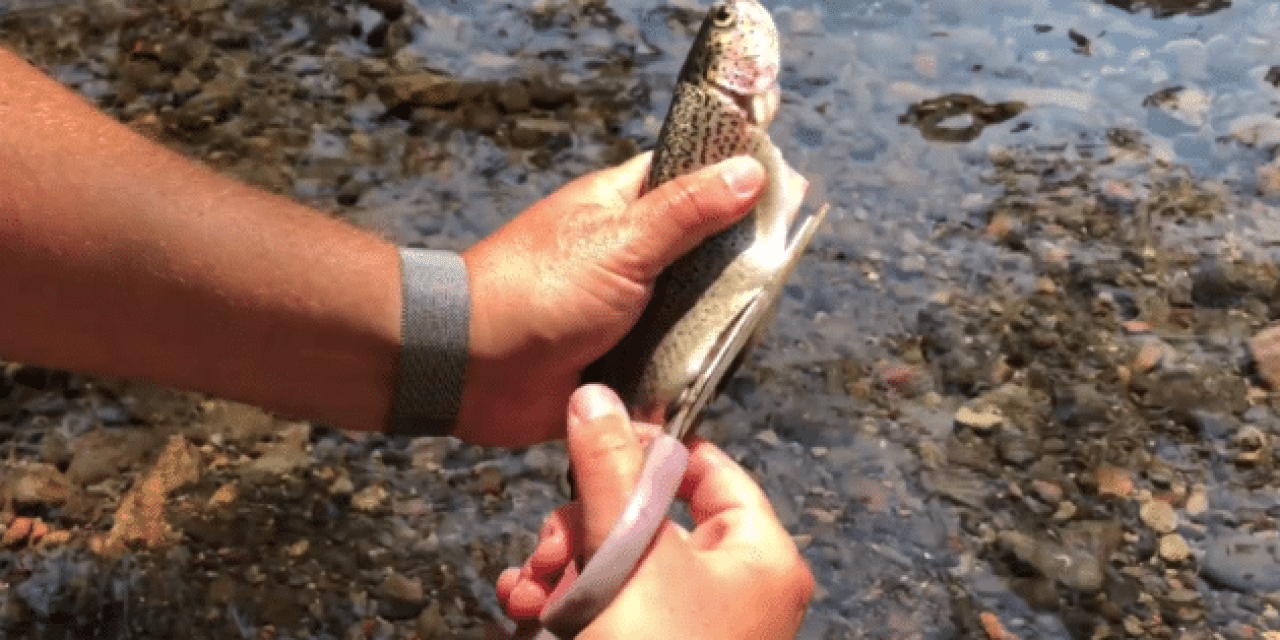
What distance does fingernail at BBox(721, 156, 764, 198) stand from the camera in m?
2.75

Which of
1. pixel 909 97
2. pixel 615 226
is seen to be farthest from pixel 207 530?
pixel 909 97

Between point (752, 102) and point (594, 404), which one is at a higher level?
point (752, 102)

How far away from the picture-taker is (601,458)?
218 cm

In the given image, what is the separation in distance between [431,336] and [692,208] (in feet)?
2.20

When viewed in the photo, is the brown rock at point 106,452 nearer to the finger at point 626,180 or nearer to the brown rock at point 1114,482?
the finger at point 626,180

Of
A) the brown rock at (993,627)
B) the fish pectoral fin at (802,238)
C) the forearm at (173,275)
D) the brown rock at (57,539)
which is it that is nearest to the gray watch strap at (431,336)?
the forearm at (173,275)

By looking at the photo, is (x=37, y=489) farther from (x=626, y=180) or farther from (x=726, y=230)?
(x=726, y=230)

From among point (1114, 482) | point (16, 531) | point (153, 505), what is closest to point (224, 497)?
point (153, 505)

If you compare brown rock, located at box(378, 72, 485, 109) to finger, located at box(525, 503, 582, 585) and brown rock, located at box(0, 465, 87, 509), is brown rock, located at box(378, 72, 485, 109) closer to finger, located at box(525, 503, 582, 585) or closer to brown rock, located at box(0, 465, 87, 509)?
brown rock, located at box(0, 465, 87, 509)

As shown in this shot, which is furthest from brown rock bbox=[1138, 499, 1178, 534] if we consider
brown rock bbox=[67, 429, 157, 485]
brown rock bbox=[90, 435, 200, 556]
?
brown rock bbox=[67, 429, 157, 485]

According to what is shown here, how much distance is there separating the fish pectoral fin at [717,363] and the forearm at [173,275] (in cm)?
69

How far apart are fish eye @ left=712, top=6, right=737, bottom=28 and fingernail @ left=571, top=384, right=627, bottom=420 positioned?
101 cm

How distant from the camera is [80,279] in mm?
2490

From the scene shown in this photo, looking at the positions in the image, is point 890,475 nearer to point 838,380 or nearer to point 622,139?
point 838,380
